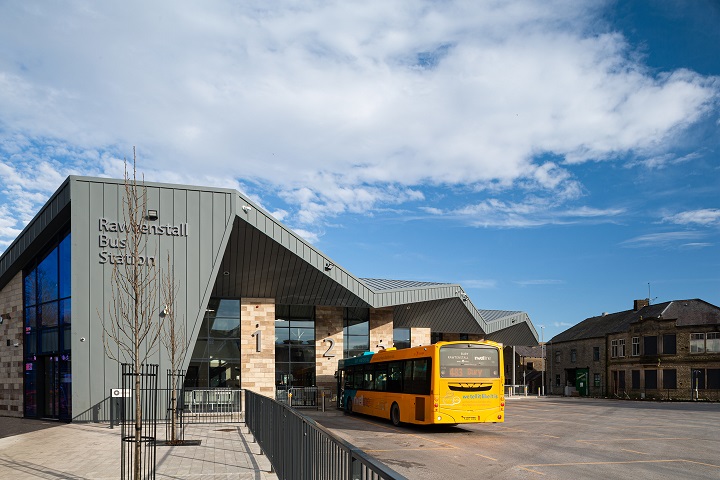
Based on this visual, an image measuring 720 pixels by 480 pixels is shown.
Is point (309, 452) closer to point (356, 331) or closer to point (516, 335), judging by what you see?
point (356, 331)

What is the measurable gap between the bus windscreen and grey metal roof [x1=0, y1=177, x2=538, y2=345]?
8719 mm

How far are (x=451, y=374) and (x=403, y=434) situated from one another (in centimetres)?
234

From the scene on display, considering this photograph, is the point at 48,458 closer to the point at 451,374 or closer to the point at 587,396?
the point at 451,374

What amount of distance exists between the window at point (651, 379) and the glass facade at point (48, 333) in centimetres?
4440

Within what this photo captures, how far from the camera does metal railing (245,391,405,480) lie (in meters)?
4.82

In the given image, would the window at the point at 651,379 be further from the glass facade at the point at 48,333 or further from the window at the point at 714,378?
the glass facade at the point at 48,333

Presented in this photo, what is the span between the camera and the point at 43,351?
25828mm

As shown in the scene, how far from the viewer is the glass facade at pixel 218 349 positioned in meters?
31.5

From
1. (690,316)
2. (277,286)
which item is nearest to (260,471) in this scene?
(277,286)

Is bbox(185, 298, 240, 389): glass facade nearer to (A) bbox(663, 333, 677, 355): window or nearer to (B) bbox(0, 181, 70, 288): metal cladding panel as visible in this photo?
(B) bbox(0, 181, 70, 288): metal cladding panel

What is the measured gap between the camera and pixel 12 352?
94.6 ft

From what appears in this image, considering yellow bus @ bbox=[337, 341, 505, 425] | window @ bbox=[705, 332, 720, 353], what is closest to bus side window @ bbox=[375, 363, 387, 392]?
yellow bus @ bbox=[337, 341, 505, 425]

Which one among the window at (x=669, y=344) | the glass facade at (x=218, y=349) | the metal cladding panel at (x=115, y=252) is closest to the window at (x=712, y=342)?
the window at (x=669, y=344)

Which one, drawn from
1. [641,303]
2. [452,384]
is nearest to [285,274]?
[452,384]
